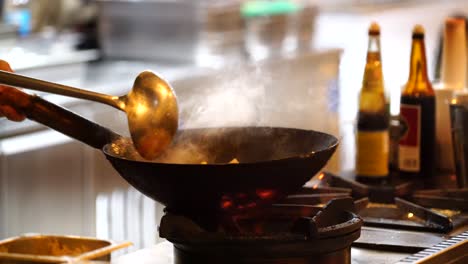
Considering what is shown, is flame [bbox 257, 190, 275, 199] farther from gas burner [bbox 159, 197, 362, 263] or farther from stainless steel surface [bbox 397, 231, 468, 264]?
stainless steel surface [bbox 397, 231, 468, 264]

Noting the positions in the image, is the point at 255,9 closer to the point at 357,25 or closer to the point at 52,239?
the point at 357,25

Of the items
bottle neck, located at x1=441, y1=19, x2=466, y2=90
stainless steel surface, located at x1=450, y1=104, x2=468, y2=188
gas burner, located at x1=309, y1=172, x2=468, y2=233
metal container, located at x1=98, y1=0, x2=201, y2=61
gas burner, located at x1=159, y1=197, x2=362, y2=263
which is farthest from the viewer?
metal container, located at x1=98, y1=0, x2=201, y2=61

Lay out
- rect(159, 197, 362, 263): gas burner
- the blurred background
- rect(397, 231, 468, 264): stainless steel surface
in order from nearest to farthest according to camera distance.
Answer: rect(159, 197, 362, 263): gas burner < rect(397, 231, 468, 264): stainless steel surface < the blurred background

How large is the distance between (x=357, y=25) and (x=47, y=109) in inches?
198

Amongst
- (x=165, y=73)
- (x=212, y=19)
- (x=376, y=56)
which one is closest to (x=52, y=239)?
(x=376, y=56)

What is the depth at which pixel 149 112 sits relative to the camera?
4.79 feet

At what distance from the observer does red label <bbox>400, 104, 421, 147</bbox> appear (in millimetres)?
2107

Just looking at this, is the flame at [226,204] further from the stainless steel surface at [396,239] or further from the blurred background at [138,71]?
the blurred background at [138,71]

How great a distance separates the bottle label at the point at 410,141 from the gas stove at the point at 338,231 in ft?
0.27

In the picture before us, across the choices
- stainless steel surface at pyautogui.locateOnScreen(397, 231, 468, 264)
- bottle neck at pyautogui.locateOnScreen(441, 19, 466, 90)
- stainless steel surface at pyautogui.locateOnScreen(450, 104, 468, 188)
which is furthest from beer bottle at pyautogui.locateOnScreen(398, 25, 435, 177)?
stainless steel surface at pyautogui.locateOnScreen(397, 231, 468, 264)

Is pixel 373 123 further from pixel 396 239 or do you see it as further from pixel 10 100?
pixel 10 100

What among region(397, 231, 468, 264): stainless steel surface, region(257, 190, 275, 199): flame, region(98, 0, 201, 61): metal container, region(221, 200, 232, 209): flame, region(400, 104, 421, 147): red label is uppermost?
region(98, 0, 201, 61): metal container

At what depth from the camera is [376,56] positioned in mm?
2061

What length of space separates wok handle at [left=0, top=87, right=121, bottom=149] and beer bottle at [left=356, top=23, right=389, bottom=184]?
77 centimetres
